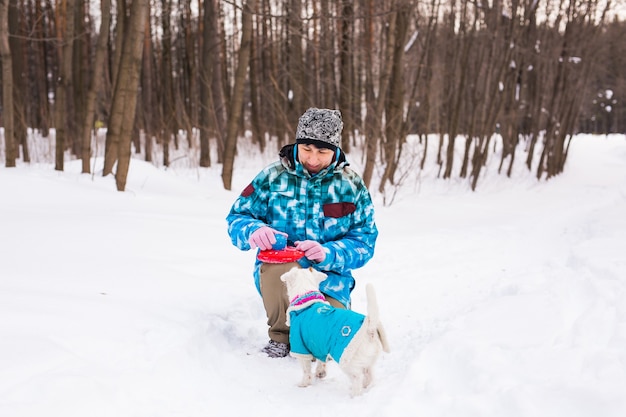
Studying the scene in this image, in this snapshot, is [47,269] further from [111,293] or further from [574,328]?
[574,328]

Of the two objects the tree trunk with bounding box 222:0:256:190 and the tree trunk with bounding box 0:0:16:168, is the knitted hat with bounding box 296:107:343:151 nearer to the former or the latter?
the tree trunk with bounding box 222:0:256:190

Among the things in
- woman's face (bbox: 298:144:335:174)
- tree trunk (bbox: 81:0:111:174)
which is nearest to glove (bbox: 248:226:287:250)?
woman's face (bbox: 298:144:335:174)

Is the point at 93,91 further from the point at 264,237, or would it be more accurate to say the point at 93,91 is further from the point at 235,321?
the point at 264,237

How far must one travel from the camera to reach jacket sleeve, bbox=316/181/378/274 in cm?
325

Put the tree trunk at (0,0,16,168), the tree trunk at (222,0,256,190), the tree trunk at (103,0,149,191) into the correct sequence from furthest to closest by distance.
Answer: the tree trunk at (222,0,256,190) → the tree trunk at (0,0,16,168) → the tree trunk at (103,0,149,191)

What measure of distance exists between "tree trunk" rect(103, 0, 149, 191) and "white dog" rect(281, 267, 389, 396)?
587 cm

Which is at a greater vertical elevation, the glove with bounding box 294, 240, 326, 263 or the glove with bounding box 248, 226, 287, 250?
the glove with bounding box 248, 226, 287, 250

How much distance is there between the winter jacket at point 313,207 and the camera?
3389 mm

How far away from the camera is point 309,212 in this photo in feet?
11.2

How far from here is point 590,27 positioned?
17.0 meters

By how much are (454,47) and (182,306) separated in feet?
54.9

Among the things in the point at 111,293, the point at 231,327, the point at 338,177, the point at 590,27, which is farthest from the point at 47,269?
the point at 590,27

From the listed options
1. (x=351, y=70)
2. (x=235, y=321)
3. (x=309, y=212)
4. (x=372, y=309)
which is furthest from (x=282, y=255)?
(x=351, y=70)

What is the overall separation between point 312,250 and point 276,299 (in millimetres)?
528
